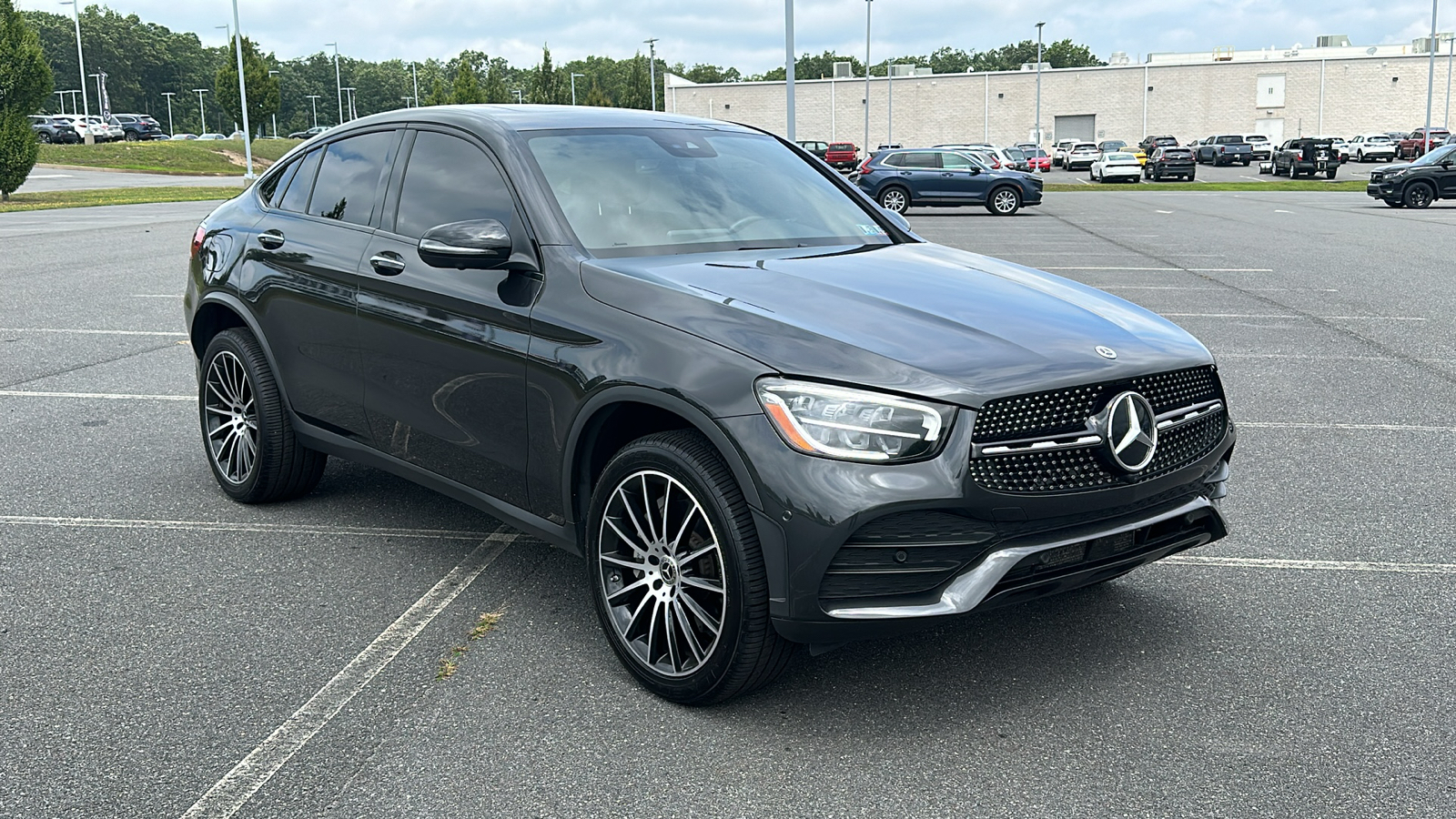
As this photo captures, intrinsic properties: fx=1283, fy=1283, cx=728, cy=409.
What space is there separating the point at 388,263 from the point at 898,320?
81.3 inches

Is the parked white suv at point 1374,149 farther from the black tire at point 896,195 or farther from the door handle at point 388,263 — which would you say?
the door handle at point 388,263

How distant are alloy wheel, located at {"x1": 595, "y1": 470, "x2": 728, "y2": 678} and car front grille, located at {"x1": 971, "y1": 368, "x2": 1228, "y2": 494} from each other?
77cm

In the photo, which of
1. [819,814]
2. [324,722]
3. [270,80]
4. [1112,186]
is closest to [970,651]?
[819,814]

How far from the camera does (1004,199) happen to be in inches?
1291

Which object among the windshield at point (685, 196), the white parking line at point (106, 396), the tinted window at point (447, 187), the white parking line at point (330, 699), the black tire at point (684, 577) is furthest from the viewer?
the white parking line at point (106, 396)

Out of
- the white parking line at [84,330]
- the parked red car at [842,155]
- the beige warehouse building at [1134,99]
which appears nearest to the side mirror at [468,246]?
the white parking line at [84,330]

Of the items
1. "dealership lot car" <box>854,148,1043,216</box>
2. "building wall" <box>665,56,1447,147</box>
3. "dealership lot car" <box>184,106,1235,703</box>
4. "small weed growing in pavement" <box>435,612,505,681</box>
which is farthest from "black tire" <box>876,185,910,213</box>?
"building wall" <box>665,56,1447,147</box>

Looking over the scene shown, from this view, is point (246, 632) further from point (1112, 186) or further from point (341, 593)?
point (1112, 186)

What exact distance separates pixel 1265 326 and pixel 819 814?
9.47 meters

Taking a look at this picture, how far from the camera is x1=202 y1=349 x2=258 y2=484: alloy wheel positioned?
5.71m

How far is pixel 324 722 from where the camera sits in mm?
3582

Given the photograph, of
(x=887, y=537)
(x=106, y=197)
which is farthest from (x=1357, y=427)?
(x=106, y=197)

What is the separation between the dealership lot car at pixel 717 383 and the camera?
328cm

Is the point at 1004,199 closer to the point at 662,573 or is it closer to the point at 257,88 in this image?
the point at 662,573
